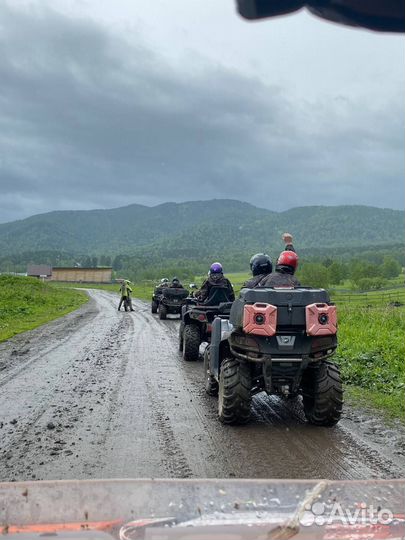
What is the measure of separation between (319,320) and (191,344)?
18.3 ft

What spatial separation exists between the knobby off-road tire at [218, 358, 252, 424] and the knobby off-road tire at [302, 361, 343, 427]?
74cm

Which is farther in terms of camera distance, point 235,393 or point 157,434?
point 235,393

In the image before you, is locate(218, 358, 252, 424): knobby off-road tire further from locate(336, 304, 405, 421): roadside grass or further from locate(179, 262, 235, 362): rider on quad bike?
locate(179, 262, 235, 362): rider on quad bike

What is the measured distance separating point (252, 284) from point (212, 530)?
166 inches

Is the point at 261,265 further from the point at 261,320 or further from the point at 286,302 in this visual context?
the point at 261,320

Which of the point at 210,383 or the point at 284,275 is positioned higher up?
the point at 284,275

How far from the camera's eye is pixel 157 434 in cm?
577

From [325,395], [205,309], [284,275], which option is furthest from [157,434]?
[205,309]

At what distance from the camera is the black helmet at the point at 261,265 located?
712 centimetres

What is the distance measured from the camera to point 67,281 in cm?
10956

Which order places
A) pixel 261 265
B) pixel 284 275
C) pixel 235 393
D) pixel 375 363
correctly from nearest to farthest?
pixel 235 393
pixel 284 275
pixel 261 265
pixel 375 363

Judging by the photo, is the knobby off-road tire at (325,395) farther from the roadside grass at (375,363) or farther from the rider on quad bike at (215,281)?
the rider on quad bike at (215,281)

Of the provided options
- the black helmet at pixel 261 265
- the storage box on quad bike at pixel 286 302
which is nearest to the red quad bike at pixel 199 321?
the black helmet at pixel 261 265

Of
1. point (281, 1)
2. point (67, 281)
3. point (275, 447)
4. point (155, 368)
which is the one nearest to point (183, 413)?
point (275, 447)
